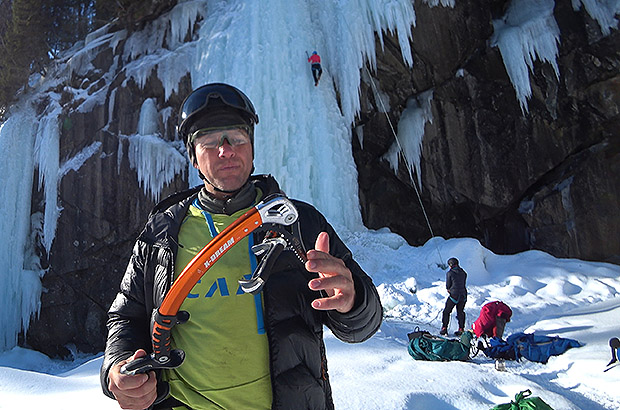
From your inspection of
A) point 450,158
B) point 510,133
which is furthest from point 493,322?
point 510,133

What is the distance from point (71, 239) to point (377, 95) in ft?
33.3

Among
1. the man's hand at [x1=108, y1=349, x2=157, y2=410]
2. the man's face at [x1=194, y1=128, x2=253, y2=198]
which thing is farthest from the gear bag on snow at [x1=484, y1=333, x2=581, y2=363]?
the man's hand at [x1=108, y1=349, x2=157, y2=410]

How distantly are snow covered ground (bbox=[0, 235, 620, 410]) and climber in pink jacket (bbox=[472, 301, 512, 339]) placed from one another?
0.57 m

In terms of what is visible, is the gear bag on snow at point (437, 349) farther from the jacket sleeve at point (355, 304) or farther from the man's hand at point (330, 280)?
the man's hand at point (330, 280)

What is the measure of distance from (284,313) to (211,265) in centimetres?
34

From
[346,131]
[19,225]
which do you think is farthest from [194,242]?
[19,225]

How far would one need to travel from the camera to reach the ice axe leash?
1.14 m

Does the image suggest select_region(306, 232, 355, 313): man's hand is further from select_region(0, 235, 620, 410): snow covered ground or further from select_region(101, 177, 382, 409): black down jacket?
select_region(0, 235, 620, 410): snow covered ground

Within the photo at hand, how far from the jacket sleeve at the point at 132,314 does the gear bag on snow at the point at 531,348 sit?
14.8ft

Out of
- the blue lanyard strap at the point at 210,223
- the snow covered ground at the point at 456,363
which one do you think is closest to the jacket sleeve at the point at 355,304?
the blue lanyard strap at the point at 210,223

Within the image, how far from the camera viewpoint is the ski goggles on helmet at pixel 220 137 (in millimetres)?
1542

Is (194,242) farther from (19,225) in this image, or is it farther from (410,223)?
(19,225)

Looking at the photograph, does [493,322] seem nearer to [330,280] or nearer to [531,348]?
[531,348]

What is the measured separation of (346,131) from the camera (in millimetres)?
11492
